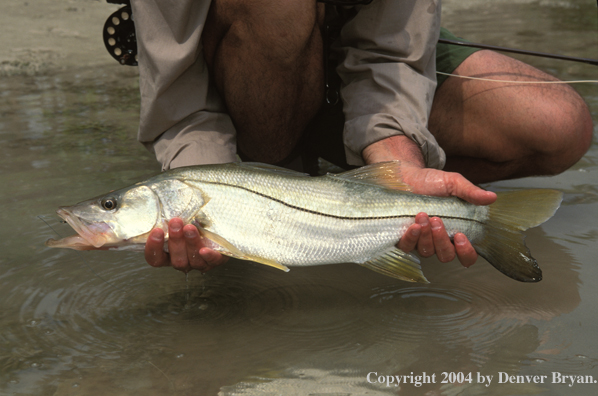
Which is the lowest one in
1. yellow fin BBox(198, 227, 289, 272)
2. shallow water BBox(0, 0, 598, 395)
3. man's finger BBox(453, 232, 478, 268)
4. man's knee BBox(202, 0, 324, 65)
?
shallow water BBox(0, 0, 598, 395)

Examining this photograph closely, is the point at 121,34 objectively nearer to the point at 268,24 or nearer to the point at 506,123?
the point at 268,24

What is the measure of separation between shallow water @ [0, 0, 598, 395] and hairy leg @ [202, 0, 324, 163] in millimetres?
672

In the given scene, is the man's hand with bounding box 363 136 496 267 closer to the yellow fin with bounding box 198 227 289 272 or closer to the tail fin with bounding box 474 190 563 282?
the tail fin with bounding box 474 190 563 282

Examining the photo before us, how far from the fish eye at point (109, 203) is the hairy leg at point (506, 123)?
1743mm

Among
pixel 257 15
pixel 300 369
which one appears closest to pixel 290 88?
pixel 257 15

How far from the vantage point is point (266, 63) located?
8.80ft

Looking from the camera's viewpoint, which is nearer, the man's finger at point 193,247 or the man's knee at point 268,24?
the man's finger at point 193,247

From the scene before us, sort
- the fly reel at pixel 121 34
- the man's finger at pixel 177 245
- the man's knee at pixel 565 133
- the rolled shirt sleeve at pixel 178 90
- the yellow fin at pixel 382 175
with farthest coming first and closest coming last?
the fly reel at pixel 121 34 → the man's knee at pixel 565 133 → the rolled shirt sleeve at pixel 178 90 → the yellow fin at pixel 382 175 → the man's finger at pixel 177 245

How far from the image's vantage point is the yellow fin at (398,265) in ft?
7.17

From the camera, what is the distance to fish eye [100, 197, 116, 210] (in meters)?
2.09

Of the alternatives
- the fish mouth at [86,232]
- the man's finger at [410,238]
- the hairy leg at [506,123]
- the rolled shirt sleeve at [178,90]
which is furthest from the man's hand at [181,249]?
the hairy leg at [506,123]

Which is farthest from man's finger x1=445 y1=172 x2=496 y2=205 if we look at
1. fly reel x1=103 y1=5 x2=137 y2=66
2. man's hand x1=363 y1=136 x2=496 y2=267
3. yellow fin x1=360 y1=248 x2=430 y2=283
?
fly reel x1=103 y1=5 x2=137 y2=66

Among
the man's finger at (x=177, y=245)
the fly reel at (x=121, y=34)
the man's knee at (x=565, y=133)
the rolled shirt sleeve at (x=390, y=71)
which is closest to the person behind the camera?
the man's finger at (x=177, y=245)

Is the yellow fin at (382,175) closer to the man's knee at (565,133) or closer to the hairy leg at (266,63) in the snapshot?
the hairy leg at (266,63)
